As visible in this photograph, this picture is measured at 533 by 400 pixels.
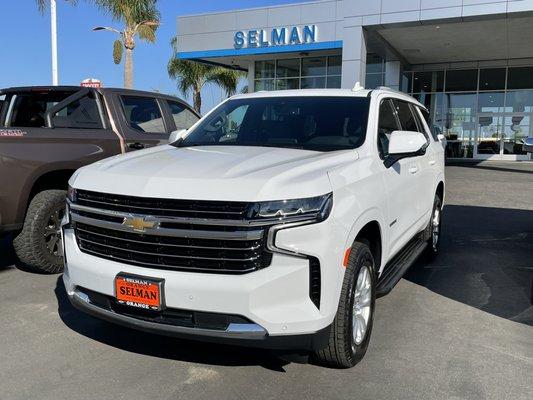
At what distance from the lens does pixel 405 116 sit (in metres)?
5.51

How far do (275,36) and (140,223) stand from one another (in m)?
19.8

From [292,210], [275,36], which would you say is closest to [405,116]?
[292,210]

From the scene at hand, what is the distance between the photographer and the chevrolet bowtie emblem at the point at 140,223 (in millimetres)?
3096

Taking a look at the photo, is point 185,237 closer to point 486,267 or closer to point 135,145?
point 135,145

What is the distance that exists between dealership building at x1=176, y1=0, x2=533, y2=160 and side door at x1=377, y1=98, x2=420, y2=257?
46.9 feet

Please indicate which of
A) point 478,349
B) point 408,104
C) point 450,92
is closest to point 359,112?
point 408,104

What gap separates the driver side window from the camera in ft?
14.3

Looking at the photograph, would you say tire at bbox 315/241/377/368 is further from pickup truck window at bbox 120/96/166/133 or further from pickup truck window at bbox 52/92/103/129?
pickup truck window at bbox 120/96/166/133

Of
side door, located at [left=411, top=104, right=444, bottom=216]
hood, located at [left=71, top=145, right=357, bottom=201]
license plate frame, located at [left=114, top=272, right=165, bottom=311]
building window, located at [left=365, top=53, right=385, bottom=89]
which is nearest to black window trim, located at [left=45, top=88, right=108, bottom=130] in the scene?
hood, located at [left=71, top=145, right=357, bottom=201]

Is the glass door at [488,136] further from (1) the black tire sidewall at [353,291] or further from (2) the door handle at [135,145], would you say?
(1) the black tire sidewall at [353,291]

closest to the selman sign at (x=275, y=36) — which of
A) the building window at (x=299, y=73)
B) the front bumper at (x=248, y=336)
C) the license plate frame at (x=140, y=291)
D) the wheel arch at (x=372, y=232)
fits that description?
the building window at (x=299, y=73)

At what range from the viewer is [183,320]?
3086mm

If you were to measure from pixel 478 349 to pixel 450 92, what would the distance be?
2475 cm

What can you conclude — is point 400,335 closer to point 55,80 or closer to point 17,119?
point 17,119
